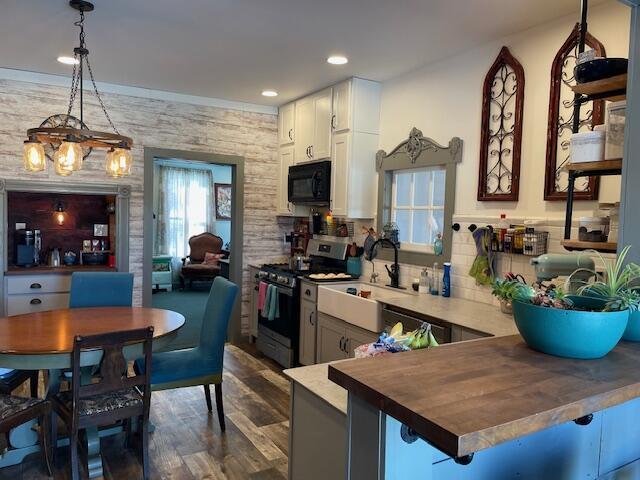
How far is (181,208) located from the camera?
896 cm

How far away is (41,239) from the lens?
4.85 m

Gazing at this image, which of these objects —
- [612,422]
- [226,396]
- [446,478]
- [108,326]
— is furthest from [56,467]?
[612,422]

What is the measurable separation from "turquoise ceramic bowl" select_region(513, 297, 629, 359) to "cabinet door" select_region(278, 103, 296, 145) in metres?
4.02

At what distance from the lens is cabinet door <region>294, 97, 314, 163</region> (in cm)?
463

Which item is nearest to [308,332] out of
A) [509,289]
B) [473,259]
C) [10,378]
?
[473,259]

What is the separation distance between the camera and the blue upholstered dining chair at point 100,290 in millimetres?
3531

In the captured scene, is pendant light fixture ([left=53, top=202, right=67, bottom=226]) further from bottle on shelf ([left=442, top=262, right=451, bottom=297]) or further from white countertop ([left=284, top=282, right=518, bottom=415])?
bottle on shelf ([left=442, top=262, right=451, bottom=297])

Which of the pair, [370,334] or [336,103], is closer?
[370,334]

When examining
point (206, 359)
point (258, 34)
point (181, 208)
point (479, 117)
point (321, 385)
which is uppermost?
point (258, 34)

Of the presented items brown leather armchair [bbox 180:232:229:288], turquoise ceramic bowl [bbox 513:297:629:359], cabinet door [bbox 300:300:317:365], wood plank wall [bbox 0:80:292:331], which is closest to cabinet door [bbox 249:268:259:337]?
wood plank wall [bbox 0:80:292:331]

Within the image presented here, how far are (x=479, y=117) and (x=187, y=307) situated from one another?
213 inches

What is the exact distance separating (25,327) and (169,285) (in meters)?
5.81

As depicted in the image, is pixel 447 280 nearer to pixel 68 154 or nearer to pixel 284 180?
pixel 284 180

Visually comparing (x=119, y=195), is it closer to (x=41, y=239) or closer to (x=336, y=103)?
(x=41, y=239)
